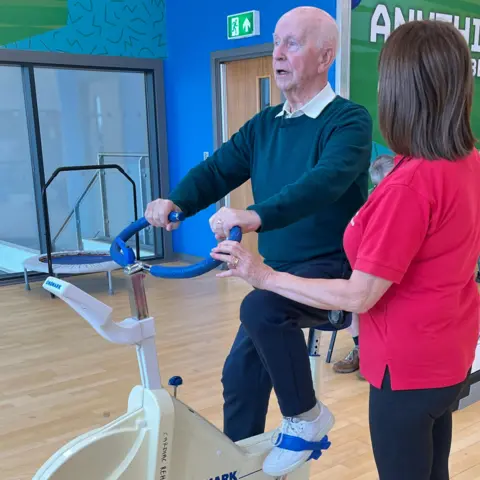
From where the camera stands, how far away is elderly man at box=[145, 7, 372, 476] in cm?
152

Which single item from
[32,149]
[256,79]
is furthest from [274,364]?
[32,149]

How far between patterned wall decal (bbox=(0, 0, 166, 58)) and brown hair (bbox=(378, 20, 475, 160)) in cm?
520

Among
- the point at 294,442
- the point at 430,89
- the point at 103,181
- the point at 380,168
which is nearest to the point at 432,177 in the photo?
the point at 430,89

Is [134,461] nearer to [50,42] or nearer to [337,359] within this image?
[337,359]

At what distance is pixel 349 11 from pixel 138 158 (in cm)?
297

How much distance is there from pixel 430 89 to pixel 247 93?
4693 millimetres

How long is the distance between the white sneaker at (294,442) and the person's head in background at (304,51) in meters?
0.95

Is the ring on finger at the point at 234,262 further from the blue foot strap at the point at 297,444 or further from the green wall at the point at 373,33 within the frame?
the green wall at the point at 373,33

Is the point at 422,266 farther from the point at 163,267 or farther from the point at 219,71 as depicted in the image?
the point at 219,71

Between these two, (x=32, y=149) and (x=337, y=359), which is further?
(x=32, y=149)

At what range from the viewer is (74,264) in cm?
525

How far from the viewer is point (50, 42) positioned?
5.75 metres

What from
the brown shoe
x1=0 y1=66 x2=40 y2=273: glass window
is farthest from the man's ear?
x1=0 y1=66 x2=40 y2=273: glass window

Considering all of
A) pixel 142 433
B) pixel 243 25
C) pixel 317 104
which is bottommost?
pixel 142 433
